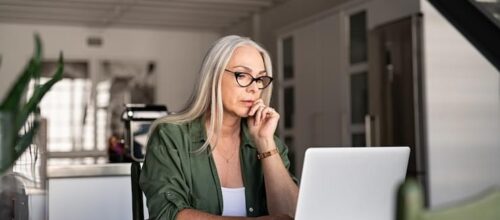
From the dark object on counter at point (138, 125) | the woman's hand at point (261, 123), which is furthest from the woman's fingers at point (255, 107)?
the dark object on counter at point (138, 125)

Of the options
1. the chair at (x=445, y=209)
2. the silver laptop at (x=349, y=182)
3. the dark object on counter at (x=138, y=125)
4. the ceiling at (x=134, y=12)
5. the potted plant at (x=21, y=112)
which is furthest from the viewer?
the ceiling at (x=134, y=12)

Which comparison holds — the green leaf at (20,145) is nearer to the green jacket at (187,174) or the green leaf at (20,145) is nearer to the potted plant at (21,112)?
the potted plant at (21,112)

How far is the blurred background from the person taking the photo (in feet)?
11.6

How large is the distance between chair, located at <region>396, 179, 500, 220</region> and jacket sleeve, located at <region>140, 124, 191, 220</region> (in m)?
0.85

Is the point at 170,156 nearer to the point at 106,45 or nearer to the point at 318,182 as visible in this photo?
the point at 318,182

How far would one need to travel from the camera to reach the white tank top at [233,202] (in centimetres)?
163

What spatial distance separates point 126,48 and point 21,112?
8.28m

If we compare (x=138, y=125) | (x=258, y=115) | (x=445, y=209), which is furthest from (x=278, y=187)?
(x=138, y=125)

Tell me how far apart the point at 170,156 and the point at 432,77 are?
3316 millimetres

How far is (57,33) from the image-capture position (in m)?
8.70

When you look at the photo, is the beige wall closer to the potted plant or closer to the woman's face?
the woman's face

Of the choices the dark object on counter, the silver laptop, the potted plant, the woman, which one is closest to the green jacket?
the woman

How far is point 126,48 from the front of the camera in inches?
356

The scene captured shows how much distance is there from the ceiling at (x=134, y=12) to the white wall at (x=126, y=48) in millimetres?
208
